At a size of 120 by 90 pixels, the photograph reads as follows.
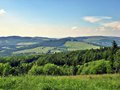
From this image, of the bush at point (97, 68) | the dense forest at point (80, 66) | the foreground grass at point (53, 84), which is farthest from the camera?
the bush at point (97, 68)

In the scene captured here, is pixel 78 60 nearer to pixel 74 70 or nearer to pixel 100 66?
pixel 74 70

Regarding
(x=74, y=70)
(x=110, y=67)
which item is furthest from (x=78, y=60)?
(x=110, y=67)

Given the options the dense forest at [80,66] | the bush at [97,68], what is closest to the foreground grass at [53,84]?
the dense forest at [80,66]

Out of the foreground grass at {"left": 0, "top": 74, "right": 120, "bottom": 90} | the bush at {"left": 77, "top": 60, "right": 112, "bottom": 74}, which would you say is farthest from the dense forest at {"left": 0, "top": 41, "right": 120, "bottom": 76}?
the foreground grass at {"left": 0, "top": 74, "right": 120, "bottom": 90}

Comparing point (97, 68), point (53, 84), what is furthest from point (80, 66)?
point (53, 84)

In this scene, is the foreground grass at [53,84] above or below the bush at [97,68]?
above

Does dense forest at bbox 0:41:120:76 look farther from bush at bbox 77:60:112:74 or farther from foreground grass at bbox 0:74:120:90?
foreground grass at bbox 0:74:120:90

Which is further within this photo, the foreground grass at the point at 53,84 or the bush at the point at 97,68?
the bush at the point at 97,68

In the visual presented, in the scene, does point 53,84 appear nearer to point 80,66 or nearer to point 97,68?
point 97,68

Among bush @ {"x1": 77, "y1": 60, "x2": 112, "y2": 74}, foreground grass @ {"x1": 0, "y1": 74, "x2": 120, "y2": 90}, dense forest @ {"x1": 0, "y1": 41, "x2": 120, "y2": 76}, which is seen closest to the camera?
foreground grass @ {"x1": 0, "y1": 74, "x2": 120, "y2": 90}

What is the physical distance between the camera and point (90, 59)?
186 meters

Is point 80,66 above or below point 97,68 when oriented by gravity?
below

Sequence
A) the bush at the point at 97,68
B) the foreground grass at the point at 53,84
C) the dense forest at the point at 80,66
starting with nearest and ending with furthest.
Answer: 1. the foreground grass at the point at 53,84
2. the dense forest at the point at 80,66
3. the bush at the point at 97,68

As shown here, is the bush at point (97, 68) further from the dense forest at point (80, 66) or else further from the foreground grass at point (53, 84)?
the foreground grass at point (53, 84)
